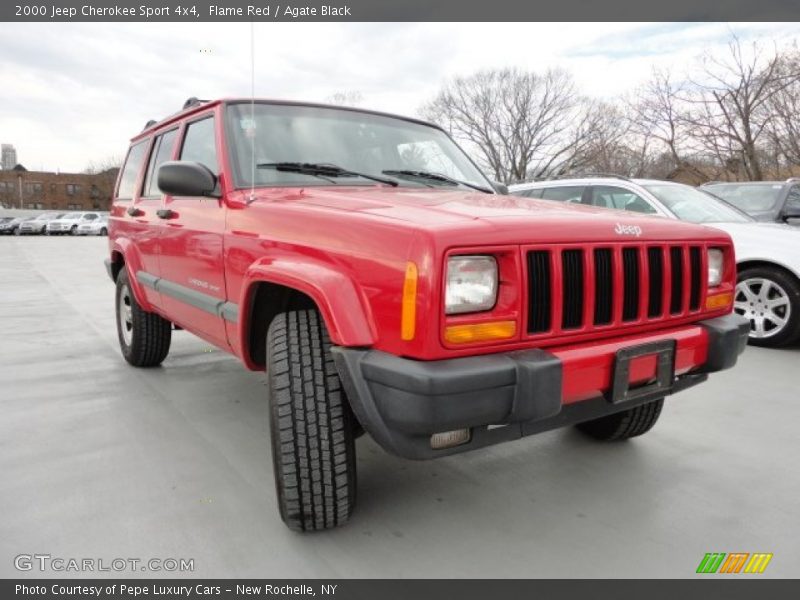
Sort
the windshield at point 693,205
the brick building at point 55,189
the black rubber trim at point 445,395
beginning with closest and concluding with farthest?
the black rubber trim at point 445,395 < the windshield at point 693,205 < the brick building at point 55,189

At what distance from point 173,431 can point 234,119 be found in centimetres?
170

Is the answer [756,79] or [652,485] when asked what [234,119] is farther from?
[756,79]

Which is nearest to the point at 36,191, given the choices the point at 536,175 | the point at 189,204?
the point at 536,175

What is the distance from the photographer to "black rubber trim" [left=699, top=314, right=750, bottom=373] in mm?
2279

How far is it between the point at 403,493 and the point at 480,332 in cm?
104

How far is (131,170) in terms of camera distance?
4566 mm

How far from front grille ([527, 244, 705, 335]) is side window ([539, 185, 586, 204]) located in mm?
4130

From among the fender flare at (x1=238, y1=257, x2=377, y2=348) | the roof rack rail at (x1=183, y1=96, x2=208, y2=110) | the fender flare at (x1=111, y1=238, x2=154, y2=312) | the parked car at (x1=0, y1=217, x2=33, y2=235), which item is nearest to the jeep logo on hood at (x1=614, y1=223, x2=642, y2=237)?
the fender flare at (x1=238, y1=257, x2=377, y2=348)

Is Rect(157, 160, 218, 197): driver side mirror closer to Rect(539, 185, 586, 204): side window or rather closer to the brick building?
Rect(539, 185, 586, 204): side window

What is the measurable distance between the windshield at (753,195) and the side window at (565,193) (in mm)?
2281

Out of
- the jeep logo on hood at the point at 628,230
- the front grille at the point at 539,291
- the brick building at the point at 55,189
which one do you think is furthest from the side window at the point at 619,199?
the brick building at the point at 55,189

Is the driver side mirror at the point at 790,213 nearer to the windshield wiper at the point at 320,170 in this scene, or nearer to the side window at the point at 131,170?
the windshield wiper at the point at 320,170

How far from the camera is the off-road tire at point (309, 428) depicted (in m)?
2.00

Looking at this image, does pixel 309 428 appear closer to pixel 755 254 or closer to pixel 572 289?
pixel 572 289
